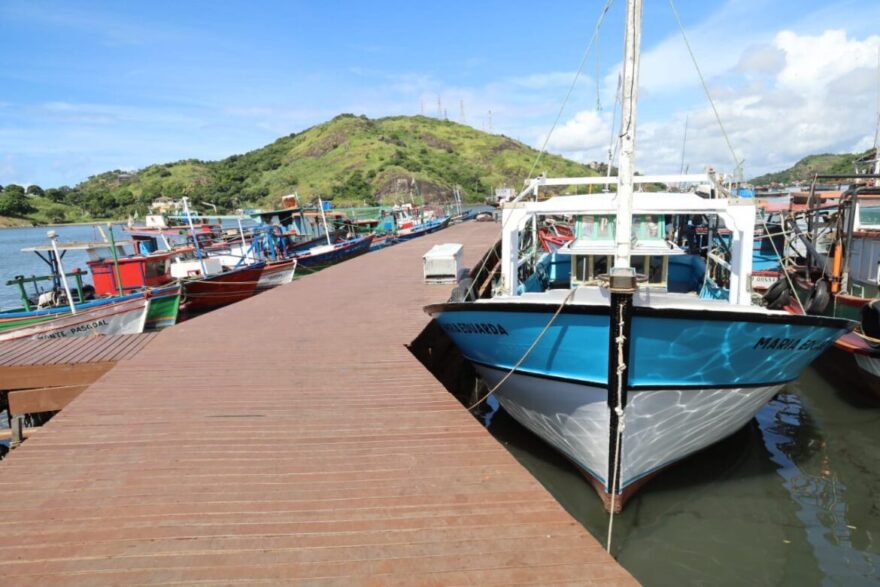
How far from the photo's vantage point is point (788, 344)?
5.91m

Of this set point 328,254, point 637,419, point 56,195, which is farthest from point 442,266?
point 56,195

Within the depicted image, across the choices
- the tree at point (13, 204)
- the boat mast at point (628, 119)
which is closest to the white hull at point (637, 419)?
the boat mast at point (628, 119)

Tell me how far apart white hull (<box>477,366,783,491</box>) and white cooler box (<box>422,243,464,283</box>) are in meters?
5.52

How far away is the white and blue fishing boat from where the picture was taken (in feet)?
17.8

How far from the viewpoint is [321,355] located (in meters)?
7.36

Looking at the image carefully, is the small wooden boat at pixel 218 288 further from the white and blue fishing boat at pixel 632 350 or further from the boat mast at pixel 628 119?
the boat mast at pixel 628 119

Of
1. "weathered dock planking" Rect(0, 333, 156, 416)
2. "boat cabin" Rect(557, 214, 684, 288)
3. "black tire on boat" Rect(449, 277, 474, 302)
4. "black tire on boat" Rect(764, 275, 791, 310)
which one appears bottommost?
"black tire on boat" Rect(764, 275, 791, 310)

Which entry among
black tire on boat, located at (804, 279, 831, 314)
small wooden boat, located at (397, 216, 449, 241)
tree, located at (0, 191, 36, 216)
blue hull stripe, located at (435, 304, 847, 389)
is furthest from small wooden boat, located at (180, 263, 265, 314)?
tree, located at (0, 191, 36, 216)

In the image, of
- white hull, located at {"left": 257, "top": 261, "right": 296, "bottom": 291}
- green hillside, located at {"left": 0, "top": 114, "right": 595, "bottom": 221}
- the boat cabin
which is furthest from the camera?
green hillside, located at {"left": 0, "top": 114, "right": 595, "bottom": 221}

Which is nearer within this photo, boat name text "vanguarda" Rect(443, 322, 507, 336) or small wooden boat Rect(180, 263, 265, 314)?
boat name text "vanguarda" Rect(443, 322, 507, 336)

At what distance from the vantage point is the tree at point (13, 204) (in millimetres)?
97525

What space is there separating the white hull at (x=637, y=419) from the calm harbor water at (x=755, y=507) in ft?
2.07

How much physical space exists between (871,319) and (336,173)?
106830 mm

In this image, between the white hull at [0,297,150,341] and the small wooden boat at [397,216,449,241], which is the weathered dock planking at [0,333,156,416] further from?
the small wooden boat at [397,216,449,241]
